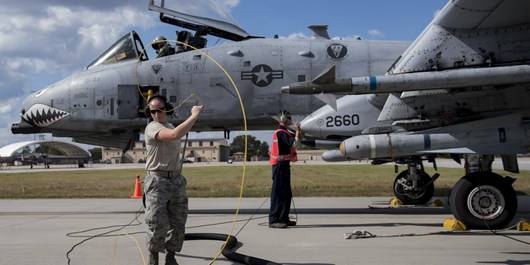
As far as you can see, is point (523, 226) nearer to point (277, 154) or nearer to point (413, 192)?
point (277, 154)

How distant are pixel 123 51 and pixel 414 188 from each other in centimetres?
745

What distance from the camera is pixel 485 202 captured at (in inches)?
323

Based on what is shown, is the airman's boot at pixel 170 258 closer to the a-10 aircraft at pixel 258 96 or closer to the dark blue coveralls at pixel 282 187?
the dark blue coveralls at pixel 282 187

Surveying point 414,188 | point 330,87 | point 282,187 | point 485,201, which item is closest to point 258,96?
point 282,187

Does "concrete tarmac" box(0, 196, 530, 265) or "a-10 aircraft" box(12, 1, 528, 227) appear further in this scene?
"a-10 aircraft" box(12, 1, 528, 227)

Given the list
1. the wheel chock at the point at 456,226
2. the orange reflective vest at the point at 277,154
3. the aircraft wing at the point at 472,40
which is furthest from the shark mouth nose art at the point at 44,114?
the wheel chock at the point at 456,226

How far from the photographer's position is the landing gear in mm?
12484

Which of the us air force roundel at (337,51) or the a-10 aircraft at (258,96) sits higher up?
the us air force roundel at (337,51)

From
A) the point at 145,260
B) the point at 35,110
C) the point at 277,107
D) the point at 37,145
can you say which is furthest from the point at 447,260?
the point at 37,145

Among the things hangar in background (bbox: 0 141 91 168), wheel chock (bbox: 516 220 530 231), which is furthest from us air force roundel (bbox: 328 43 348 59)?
hangar in background (bbox: 0 141 91 168)

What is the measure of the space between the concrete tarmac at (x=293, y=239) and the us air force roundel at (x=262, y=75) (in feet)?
9.03

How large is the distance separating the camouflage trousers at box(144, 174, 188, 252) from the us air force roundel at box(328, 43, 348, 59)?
242 inches

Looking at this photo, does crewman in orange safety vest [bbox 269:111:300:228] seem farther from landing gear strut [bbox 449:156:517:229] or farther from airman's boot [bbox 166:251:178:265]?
airman's boot [bbox 166:251:178:265]

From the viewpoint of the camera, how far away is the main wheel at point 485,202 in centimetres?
810
